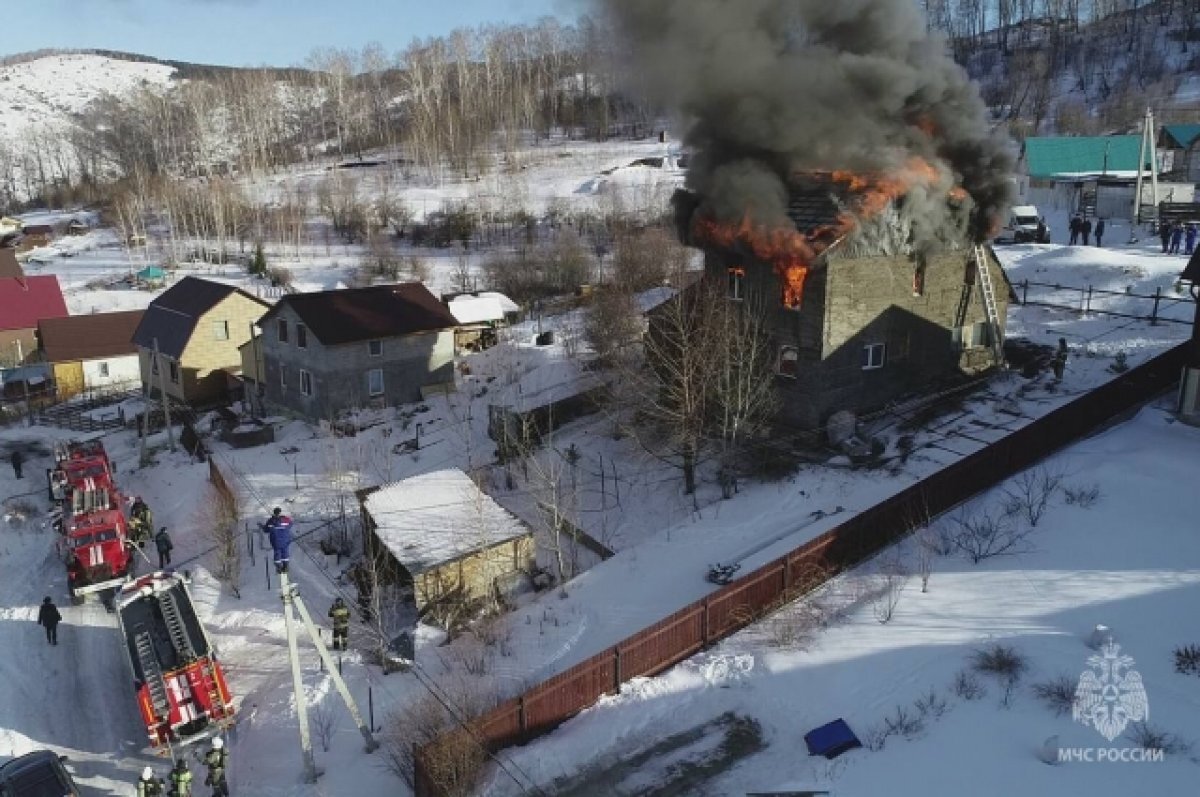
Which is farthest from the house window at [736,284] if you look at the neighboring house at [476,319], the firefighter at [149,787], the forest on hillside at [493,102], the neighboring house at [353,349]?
the forest on hillside at [493,102]

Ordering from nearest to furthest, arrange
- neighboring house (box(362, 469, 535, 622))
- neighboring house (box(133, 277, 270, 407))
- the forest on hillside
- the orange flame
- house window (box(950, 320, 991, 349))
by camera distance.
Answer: neighboring house (box(362, 469, 535, 622)), the orange flame, house window (box(950, 320, 991, 349)), neighboring house (box(133, 277, 270, 407)), the forest on hillside

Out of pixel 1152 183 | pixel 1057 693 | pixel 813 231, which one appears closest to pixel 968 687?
pixel 1057 693

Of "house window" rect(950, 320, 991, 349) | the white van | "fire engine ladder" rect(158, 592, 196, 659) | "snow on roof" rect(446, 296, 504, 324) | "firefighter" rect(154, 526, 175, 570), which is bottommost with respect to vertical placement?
"firefighter" rect(154, 526, 175, 570)

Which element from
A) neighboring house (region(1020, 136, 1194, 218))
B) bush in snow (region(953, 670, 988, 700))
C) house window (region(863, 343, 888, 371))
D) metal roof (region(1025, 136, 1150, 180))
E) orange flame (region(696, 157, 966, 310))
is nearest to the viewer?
bush in snow (region(953, 670, 988, 700))

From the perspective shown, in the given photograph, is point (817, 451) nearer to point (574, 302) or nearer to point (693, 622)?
point (693, 622)

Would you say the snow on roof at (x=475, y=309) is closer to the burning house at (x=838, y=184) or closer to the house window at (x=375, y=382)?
the house window at (x=375, y=382)

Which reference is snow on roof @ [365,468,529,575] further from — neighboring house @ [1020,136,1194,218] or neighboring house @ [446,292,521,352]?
neighboring house @ [1020,136,1194,218]

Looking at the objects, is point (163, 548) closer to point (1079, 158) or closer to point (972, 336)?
point (972, 336)

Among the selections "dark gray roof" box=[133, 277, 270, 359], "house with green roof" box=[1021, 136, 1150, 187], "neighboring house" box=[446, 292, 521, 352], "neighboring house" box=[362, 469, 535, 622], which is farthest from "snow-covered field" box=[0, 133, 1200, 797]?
"house with green roof" box=[1021, 136, 1150, 187]
